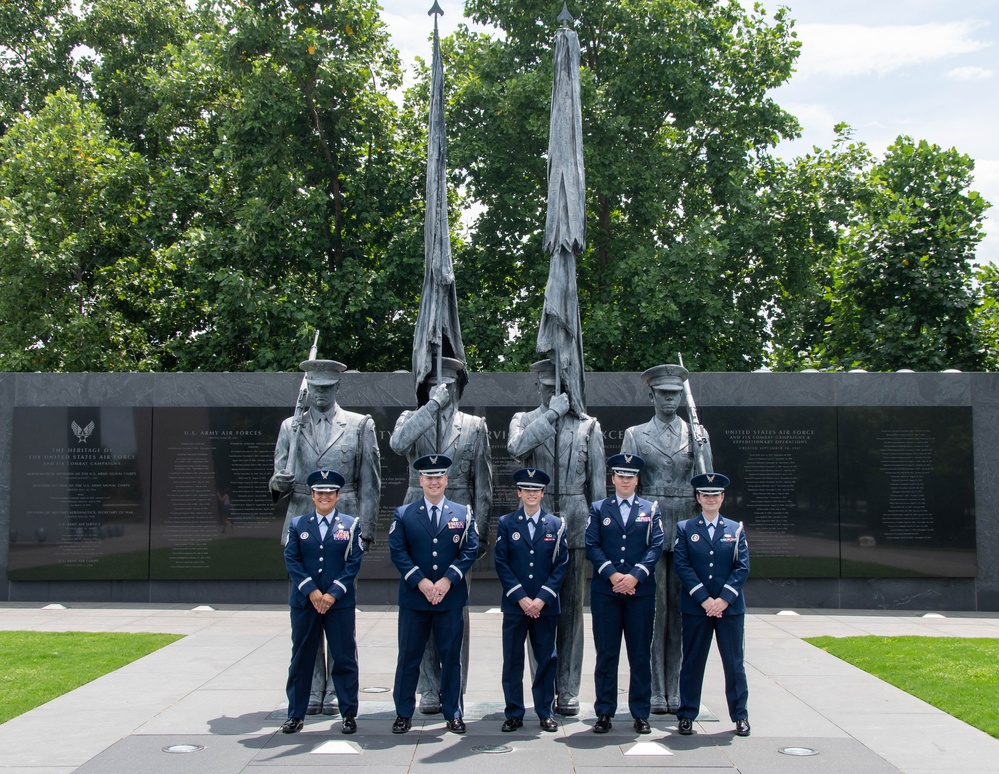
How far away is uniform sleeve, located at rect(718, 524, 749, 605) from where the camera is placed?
19.1 feet

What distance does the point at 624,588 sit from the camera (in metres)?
5.80

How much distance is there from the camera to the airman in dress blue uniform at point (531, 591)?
5809 mm

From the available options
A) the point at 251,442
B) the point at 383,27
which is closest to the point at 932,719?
the point at 251,442

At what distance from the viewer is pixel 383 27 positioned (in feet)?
59.8

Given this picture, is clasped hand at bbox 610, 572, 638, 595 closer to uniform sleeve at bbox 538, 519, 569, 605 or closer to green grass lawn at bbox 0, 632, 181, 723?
uniform sleeve at bbox 538, 519, 569, 605

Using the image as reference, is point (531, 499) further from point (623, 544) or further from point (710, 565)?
point (710, 565)

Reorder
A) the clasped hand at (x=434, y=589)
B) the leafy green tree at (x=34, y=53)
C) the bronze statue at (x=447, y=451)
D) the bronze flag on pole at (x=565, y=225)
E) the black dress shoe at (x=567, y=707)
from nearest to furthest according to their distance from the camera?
the clasped hand at (x=434, y=589), the black dress shoe at (x=567, y=707), the bronze statue at (x=447, y=451), the bronze flag on pole at (x=565, y=225), the leafy green tree at (x=34, y=53)

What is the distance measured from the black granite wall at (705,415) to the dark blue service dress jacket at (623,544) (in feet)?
16.8

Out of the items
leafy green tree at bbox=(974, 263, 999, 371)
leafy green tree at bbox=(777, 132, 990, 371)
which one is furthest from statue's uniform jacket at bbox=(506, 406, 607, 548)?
leafy green tree at bbox=(974, 263, 999, 371)

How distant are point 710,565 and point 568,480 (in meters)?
1.08

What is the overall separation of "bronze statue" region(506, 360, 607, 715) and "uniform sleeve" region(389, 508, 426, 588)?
34.6 inches

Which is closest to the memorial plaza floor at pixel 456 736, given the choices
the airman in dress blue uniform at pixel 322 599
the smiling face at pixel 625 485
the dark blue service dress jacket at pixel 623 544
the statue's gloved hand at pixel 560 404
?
the airman in dress blue uniform at pixel 322 599

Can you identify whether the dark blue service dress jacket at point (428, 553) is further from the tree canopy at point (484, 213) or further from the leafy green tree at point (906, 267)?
the leafy green tree at point (906, 267)

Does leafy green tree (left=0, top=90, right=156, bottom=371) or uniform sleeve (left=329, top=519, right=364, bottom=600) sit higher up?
leafy green tree (left=0, top=90, right=156, bottom=371)
